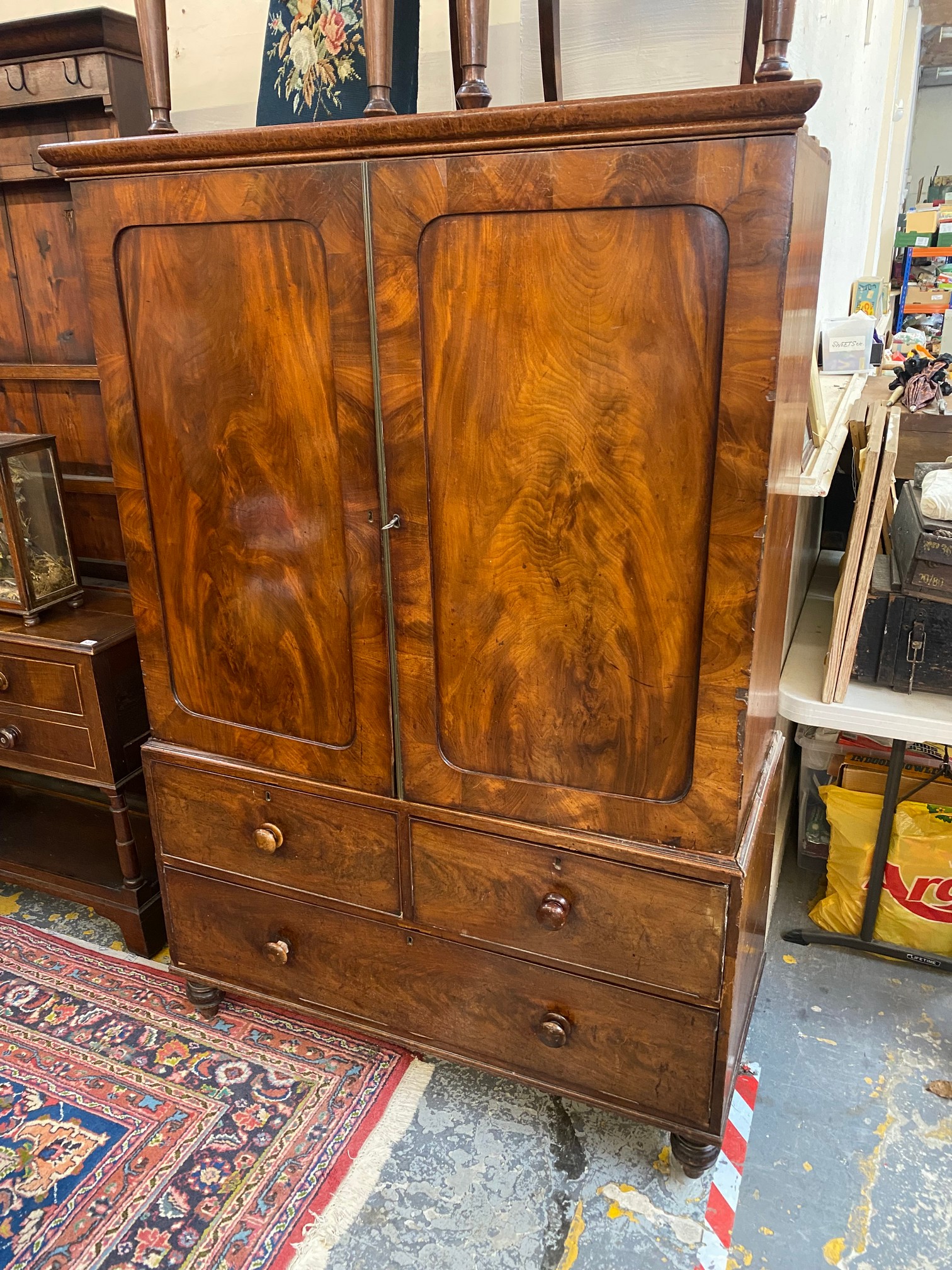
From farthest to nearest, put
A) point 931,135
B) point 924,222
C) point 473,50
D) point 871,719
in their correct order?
point 931,135
point 924,222
point 871,719
point 473,50

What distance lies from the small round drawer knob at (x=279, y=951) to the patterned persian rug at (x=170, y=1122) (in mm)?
231

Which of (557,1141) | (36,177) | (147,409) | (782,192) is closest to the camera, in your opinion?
(782,192)

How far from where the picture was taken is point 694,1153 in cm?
143

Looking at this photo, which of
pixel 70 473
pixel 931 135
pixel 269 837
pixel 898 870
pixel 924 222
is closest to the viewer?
pixel 269 837

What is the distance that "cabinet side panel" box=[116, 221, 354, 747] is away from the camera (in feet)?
4.21

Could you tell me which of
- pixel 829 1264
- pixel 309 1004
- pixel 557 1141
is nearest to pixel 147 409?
pixel 309 1004

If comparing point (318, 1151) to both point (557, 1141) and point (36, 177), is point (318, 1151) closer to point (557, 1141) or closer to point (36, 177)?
point (557, 1141)

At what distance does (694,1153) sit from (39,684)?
5.03 ft

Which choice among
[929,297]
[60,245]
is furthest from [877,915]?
[929,297]

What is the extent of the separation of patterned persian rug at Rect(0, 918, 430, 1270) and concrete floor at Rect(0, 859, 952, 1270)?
0.33ft

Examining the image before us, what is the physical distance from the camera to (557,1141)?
1.55 metres

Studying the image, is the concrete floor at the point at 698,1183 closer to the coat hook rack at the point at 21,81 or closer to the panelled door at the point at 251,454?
the panelled door at the point at 251,454

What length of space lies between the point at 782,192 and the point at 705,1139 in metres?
1.36

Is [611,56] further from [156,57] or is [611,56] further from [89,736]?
[89,736]
